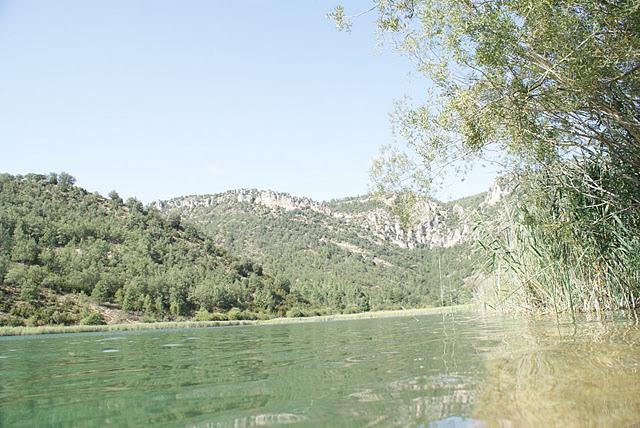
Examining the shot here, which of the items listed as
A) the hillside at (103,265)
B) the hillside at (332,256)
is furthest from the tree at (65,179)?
the hillside at (332,256)

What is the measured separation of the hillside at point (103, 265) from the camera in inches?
2530

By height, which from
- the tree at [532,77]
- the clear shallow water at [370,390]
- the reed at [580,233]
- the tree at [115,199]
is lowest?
the clear shallow water at [370,390]

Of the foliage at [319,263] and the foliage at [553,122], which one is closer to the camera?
the foliage at [553,122]

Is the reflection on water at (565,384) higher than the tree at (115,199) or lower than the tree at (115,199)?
lower

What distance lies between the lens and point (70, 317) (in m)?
58.5

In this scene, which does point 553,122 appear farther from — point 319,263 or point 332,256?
point 332,256

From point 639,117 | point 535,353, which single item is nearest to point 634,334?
point 535,353

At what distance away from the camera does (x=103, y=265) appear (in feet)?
270

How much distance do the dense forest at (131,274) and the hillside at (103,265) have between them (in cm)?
19

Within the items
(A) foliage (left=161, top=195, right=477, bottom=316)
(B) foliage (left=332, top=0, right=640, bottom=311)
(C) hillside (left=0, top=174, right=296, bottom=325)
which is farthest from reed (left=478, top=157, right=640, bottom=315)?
(A) foliage (left=161, top=195, right=477, bottom=316)

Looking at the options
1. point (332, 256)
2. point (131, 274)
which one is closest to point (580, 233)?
point (131, 274)

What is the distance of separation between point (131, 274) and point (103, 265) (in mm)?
5016

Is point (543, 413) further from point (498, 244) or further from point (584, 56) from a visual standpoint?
point (498, 244)

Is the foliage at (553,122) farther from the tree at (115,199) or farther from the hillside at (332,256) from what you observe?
the tree at (115,199)
